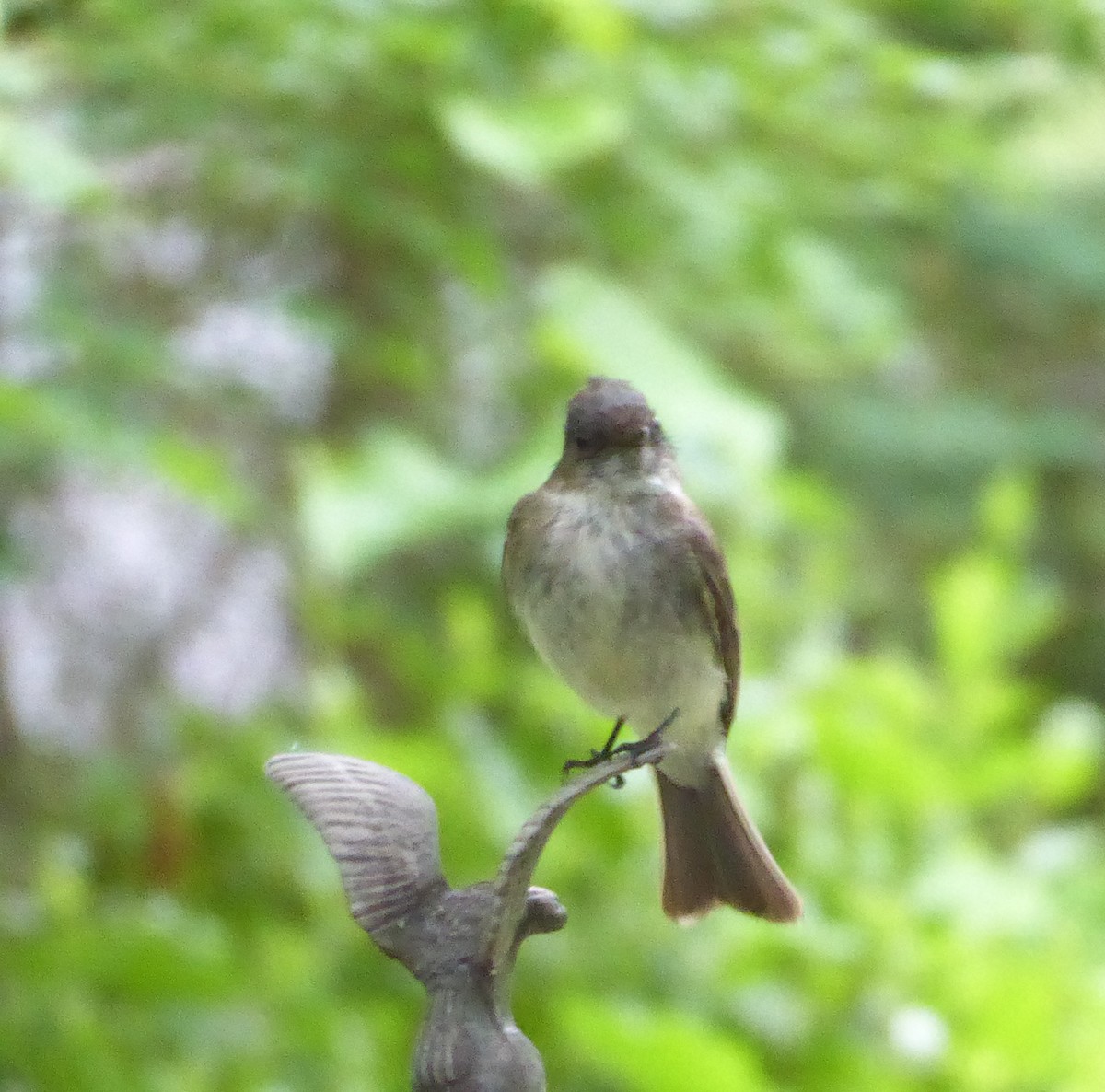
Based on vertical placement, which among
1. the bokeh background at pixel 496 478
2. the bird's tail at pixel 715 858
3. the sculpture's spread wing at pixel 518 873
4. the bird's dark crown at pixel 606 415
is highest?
the bokeh background at pixel 496 478

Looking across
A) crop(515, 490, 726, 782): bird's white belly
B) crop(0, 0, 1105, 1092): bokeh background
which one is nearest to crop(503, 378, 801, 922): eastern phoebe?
crop(515, 490, 726, 782): bird's white belly

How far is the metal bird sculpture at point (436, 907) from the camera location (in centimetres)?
84

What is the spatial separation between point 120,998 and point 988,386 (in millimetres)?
3759

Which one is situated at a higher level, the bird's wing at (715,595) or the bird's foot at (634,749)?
the bird's wing at (715,595)

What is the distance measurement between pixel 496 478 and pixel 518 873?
Answer: 129 centimetres

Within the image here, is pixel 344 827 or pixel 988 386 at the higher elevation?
pixel 988 386

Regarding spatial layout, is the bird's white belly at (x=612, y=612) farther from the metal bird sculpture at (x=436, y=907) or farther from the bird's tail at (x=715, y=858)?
the metal bird sculpture at (x=436, y=907)

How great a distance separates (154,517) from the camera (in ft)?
13.4

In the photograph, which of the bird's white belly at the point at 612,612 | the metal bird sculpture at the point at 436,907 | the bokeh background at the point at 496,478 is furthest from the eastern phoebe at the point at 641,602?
the bokeh background at the point at 496,478

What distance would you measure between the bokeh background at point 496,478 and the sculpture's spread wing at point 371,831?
0.93 metres

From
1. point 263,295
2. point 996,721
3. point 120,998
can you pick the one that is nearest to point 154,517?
point 263,295

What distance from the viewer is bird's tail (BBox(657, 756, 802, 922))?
1.22 meters

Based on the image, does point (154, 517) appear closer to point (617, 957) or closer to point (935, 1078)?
point (617, 957)

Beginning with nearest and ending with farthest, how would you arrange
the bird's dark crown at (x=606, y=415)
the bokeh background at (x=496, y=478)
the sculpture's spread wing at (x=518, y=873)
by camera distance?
the sculpture's spread wing at (x=518, y=873)
the bird's dark crown at (x=606, y=415)
the bokeh background at (x=496, y=478)
